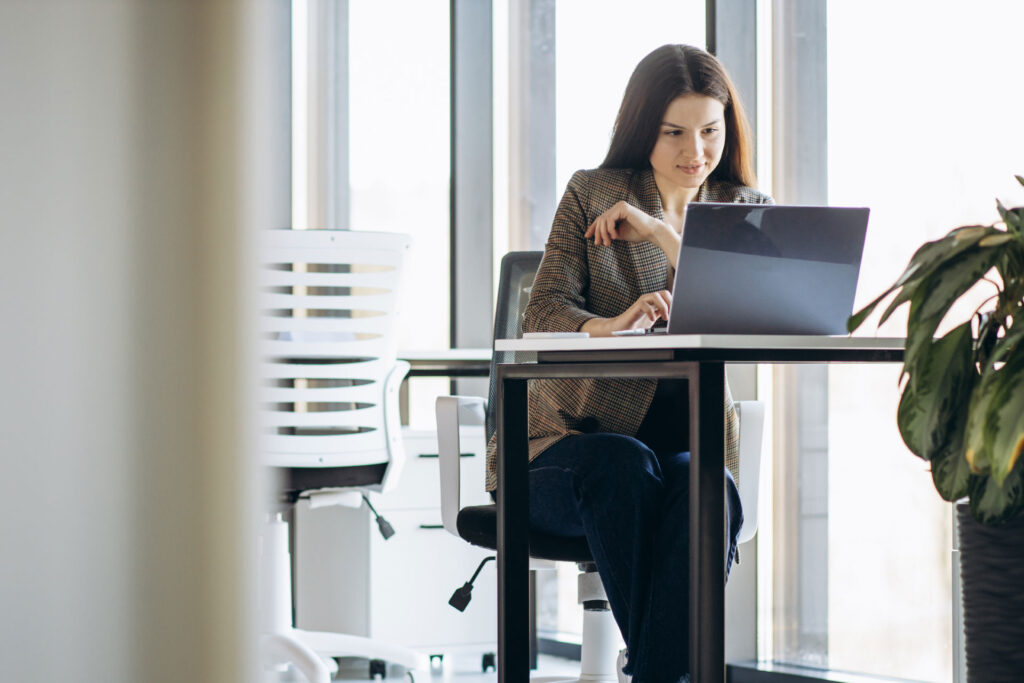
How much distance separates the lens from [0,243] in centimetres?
26

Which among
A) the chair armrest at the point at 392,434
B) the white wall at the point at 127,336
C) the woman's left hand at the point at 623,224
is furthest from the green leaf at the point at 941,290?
the chair armrest at the point at 392,434

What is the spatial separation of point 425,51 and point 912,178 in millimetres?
1886

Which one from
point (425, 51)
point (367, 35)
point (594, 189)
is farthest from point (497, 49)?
point (594, 189)

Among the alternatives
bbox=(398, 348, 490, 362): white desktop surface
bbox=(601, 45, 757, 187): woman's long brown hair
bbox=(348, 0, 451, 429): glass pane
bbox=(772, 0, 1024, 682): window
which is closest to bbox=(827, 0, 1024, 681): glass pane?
bbox=(772, 0, 1024, 682): window

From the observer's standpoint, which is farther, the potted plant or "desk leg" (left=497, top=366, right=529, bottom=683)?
"desk leg" (left=497, top=366, right=529, bottom=683)

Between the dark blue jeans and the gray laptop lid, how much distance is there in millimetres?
334

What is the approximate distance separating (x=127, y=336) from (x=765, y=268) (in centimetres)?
125

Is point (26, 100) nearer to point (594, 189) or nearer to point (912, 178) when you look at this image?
point (594, 189)

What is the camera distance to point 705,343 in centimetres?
134

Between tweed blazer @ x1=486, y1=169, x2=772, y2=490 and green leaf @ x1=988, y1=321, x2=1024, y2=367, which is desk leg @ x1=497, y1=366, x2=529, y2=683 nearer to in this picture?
tweed blazer @ x1=486, y1=169, x2=772, y2=490

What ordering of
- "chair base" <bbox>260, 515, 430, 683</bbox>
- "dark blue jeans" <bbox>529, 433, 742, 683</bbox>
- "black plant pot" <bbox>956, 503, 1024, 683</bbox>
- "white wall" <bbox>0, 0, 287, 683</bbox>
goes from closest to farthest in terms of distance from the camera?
"white wall" <bbox>0, 0, 287, 683</bbox>
"black plant pot" <bbox>956, 503, 1024, 683</bbox>
"dark blue jeans" <bbox>529, 433, 742, 683</bbox>
"chair base" <bbox>260, 515, 430, 683</bbox>

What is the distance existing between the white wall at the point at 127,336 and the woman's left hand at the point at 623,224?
1.58 metres

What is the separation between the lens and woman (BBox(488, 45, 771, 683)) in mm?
1671

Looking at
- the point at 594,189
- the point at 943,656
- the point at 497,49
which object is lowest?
the point at 943,656
